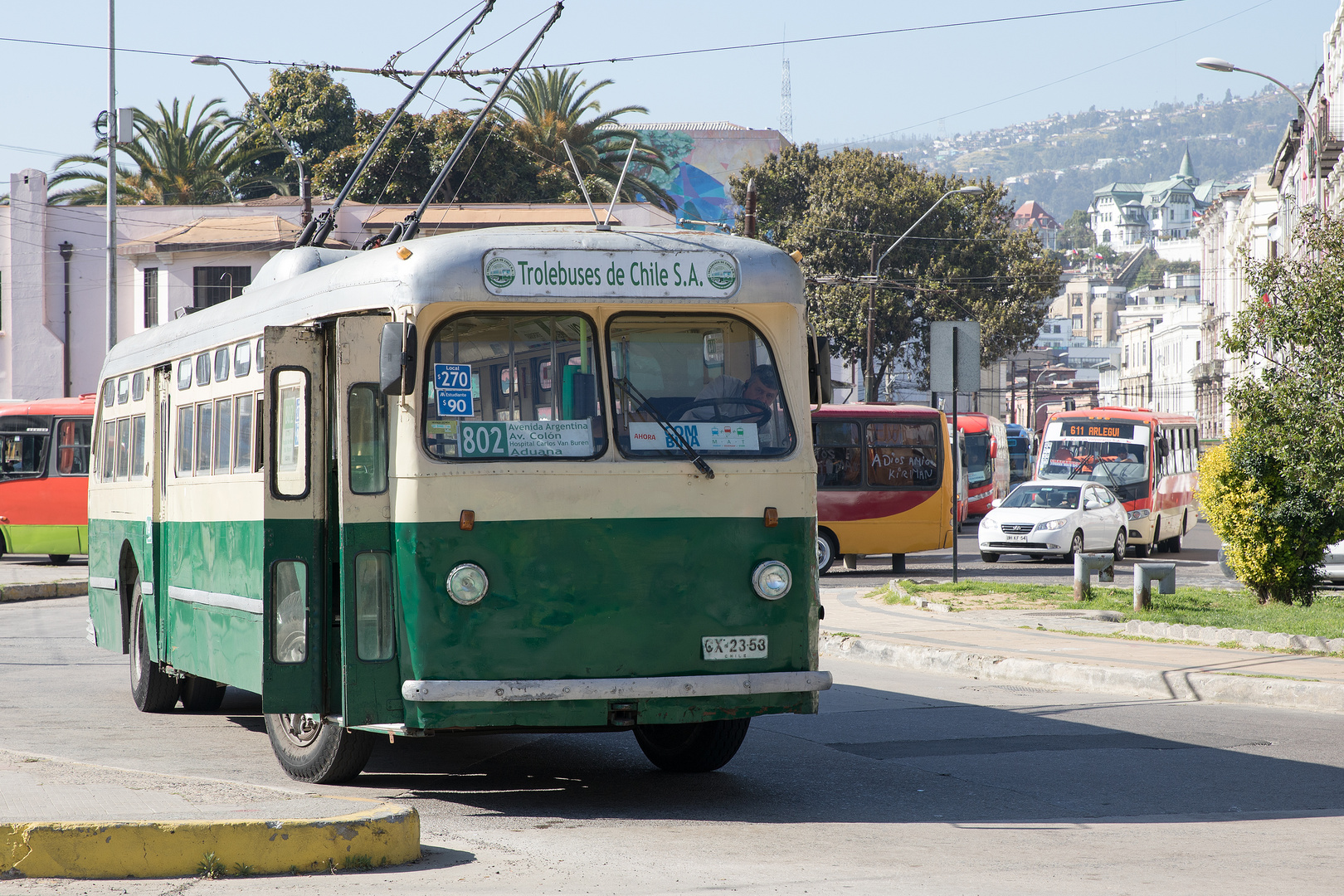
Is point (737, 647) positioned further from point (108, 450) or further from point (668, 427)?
point (108, 450)

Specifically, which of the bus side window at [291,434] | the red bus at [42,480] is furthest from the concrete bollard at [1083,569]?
the red bus at [42,480]

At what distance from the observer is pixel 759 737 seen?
31.7 feet

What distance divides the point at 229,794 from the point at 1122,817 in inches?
170

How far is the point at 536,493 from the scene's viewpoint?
7.00m

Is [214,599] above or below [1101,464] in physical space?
below

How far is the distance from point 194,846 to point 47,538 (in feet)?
78.3

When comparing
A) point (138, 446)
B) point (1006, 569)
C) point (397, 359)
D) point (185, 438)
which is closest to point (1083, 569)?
point (1006, 569)

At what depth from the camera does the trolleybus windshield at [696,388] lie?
718 cm

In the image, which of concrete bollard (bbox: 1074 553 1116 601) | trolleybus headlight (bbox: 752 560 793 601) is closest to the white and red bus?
concrete bollard (bbox: 1074 553 1116 601)

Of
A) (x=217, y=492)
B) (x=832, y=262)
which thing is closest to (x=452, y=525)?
(x=217, y=492)

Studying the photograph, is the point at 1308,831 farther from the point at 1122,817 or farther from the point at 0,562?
the point at 0,562

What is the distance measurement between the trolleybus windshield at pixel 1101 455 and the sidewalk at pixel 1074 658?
17167 millimetres

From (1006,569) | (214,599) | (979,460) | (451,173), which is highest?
(451,173)

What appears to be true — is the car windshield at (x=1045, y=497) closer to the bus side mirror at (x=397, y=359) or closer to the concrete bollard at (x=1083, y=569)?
the concrete bollard at (x=1083, y=569)
